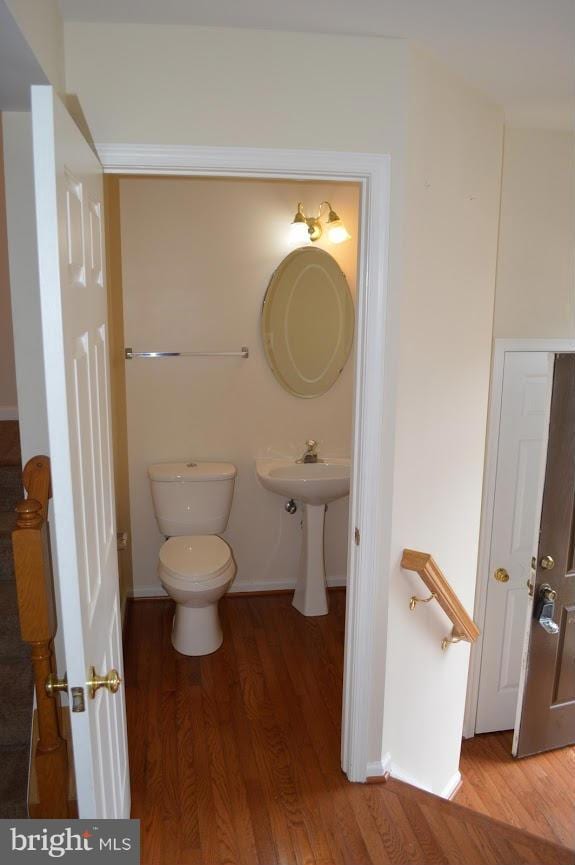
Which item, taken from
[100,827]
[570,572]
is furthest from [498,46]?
A: [100,827]

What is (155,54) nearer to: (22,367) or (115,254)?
(22,367)

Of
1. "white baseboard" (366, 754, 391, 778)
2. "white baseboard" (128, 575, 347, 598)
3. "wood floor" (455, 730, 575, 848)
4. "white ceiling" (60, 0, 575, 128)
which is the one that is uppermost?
"white ceiling" (60, 0, 575, 128)


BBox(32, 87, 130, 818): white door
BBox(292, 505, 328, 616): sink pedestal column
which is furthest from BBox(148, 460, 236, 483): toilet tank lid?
BBox(32, 87, 130, 818): white door

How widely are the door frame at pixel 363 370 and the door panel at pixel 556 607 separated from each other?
912mm

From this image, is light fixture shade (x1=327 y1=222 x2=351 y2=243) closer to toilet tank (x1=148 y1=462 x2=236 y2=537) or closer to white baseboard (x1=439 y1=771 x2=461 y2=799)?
toilet tank (x1=148 y1=462 x2=236 y2=537)

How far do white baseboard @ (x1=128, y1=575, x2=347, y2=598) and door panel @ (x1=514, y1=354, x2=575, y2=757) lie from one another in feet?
4.22

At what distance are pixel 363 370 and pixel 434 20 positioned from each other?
37.9 inches

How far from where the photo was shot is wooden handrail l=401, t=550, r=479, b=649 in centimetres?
214

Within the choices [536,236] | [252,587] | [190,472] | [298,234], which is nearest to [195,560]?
[190,472]

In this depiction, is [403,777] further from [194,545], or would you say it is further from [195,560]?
[194,545]

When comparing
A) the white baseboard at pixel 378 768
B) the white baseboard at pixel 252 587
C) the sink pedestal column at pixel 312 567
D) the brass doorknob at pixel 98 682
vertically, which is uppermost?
the brass doorknob at pixel 98 682

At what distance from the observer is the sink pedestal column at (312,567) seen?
3492 mm

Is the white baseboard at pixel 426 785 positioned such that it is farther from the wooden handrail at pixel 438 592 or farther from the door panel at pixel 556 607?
the wooden handrail at pixel 438 592

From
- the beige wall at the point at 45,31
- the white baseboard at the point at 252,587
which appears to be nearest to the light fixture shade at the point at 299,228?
the beige wall at the point at 45,31
